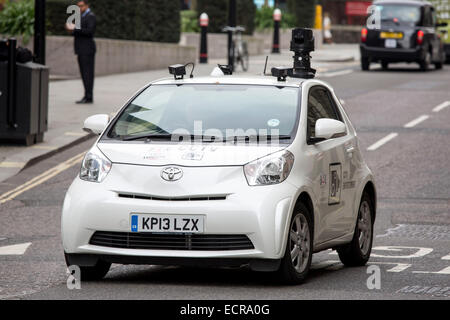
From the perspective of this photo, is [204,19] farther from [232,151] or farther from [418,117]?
[232,151]

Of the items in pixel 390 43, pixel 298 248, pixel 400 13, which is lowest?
pixel 298 248

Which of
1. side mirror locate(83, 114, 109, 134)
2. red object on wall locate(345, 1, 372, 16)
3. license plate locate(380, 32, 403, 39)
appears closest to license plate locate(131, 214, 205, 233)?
side mirror locate(83, 114, 109, 134)

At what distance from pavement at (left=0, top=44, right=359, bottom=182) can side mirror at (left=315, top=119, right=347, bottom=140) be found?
25.5ft

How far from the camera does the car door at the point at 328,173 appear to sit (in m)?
9.48

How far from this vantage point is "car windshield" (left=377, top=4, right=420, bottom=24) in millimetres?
35625

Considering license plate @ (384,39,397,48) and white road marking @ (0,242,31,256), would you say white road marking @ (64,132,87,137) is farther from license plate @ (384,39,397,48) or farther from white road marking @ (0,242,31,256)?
license plate @ (384,39,397,48)

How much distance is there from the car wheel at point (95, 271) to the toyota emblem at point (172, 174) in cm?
86

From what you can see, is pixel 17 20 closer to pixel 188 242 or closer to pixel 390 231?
pixel 390 231

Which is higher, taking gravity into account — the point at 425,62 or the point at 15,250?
the point at 425,62

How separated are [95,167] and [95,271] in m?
0.76

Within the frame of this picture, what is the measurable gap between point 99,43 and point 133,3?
242 centimetres

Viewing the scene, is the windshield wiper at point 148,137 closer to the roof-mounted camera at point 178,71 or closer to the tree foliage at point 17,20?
the roof-mounted camera at point 178,71

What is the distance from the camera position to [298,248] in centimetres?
903

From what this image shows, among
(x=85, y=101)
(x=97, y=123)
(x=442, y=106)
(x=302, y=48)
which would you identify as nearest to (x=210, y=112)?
(x=97, y=123)
